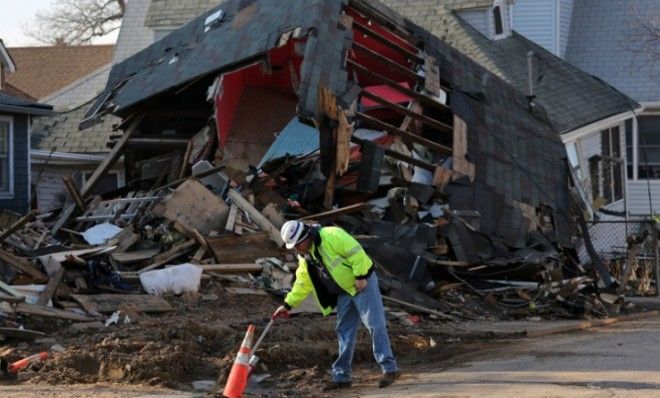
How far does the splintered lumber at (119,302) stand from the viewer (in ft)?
46.0

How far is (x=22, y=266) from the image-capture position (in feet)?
49.2

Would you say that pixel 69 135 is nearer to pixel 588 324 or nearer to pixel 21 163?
pixel 21 163

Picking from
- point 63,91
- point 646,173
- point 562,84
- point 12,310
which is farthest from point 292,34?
point 63,91

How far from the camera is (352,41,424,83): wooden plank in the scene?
2005 centimetres

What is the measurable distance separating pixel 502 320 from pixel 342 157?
348 centimetres

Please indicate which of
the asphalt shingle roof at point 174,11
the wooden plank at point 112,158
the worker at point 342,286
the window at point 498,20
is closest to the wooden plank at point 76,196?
the wooden plank at point 112,158

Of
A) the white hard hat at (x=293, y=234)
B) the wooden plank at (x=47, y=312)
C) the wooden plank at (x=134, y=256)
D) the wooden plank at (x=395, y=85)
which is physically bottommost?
the wooden plank at (x=47, y=312)

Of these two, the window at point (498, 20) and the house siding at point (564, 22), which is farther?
the house siding at point (564, 22)

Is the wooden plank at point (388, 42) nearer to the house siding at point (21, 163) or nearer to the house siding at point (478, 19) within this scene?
the house siding at point (21, 163)

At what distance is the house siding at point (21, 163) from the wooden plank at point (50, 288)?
930 centimetres

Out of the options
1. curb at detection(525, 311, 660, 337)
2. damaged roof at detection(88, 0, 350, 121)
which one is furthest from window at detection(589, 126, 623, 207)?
damaged roof at detection(88, 0, 350, 121)

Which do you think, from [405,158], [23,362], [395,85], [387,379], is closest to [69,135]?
[395,85]

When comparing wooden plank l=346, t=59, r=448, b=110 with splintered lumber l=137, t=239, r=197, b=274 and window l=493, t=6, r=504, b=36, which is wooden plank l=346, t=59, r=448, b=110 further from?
window l=493, t=6, r=504, b=36

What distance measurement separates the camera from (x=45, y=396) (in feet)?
32.1
